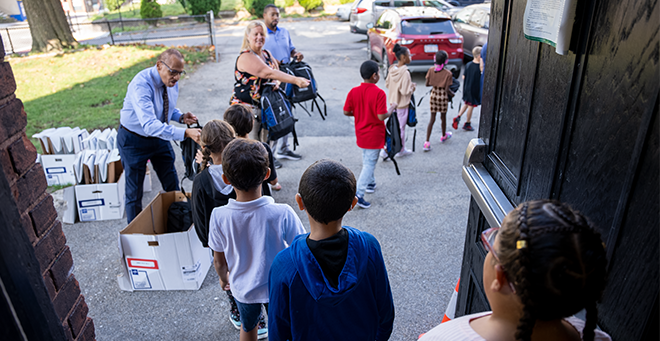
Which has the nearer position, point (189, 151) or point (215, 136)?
point (215, 136)

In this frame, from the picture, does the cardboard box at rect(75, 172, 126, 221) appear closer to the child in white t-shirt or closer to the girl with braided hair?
the child in white t-shirt

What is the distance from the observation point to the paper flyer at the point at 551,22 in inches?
51.2

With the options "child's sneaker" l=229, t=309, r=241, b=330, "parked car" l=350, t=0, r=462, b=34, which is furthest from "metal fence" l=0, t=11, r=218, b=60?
"child's sneaker" l=229, t=309, r=241, b=330

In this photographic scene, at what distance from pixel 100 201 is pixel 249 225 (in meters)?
3.07

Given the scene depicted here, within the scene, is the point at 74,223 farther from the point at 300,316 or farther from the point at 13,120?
the point at 300,316

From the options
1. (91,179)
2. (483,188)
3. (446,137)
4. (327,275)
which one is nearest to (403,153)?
(446,137)

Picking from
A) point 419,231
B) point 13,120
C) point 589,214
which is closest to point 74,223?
point 13,120

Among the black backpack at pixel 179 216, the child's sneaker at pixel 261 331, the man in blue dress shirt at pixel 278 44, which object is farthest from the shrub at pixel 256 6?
the child's sneaker at pixel 261 331

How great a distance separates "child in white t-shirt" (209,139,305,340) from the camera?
7.43 ft

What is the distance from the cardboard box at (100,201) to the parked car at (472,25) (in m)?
9.20

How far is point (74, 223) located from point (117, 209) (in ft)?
1.54

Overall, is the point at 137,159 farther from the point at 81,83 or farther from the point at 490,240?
the point at 81,83

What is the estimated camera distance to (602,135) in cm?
124

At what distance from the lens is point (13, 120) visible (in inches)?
65.6
